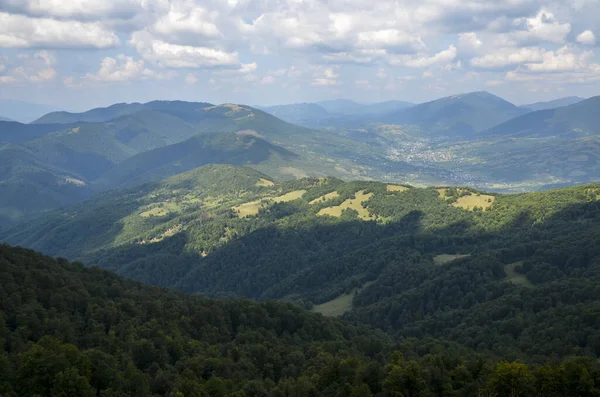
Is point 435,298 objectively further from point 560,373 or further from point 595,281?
point 560,373

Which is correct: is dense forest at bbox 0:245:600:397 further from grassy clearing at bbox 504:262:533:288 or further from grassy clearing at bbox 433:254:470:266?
grassy clearing at bbox 433:254:470:266

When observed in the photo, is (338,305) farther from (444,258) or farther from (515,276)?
(515,276)

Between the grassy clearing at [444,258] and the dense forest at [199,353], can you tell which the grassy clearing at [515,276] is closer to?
the grassy clearing at [444,258]

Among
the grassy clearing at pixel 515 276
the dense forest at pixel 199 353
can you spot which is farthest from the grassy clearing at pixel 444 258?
the dense forest at pixel 199 353

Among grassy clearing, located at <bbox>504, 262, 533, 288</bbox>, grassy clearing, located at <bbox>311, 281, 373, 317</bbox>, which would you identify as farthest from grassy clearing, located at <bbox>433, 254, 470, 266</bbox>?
grassy clearing, located at <bbox>504, 262, 533, 288</bbox>

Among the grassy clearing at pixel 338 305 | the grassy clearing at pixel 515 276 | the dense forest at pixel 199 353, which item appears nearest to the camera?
the dense forest at pixel 199 353

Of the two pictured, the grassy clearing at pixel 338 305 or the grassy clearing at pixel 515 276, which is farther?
the grassy clearing at pixel 338 305

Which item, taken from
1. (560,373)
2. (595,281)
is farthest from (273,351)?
(595,281)
